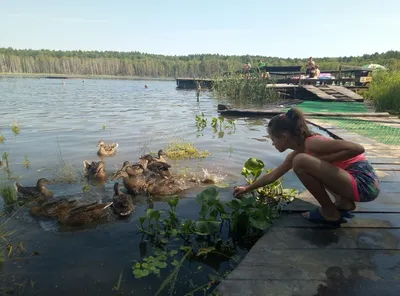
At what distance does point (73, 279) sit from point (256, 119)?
1215 centimetres

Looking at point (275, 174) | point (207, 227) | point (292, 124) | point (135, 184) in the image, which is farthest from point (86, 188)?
point (292, 124)

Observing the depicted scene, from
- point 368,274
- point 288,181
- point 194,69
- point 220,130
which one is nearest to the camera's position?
point 368,274

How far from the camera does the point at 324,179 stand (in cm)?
347

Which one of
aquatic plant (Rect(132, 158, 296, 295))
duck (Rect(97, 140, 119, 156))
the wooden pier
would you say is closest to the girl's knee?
aquatic plant (Rect(132, 158, 296, 295))

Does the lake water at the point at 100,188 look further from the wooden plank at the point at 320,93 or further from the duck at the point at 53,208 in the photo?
the wooden plank at the point at 320,93

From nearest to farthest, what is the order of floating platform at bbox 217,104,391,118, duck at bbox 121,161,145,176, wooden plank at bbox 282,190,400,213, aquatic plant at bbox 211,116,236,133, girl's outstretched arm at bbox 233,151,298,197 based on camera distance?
girl's outstretched arm at bbox 233,151,298,197 → wooden plank at bbox 282,190,400,213 → duck at bbox 121,161,145,176 → aquatic plant at bbox 211,116,236,133 → floating platform at bbox 217,104,391,118

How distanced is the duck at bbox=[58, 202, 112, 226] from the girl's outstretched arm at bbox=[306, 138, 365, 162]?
3.00 meters

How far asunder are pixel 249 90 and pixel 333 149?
18243mm

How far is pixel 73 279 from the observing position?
330 cm

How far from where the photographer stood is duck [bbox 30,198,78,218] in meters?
4.70

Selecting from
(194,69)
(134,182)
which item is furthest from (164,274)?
(194,69)

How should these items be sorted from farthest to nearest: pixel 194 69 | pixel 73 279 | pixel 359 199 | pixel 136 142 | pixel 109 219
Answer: pixel 194 69, pixel 136 142, pixel 109 219, pixel 359 199, pixel 73 279

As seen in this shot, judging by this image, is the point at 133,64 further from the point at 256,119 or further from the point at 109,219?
the point at 109,219

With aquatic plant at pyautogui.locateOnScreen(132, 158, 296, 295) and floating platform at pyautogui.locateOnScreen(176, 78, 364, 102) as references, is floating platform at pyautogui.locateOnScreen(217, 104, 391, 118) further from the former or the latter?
aquatic plant at pyautogui.locateOnScreen(132, 158, 296, 295)
